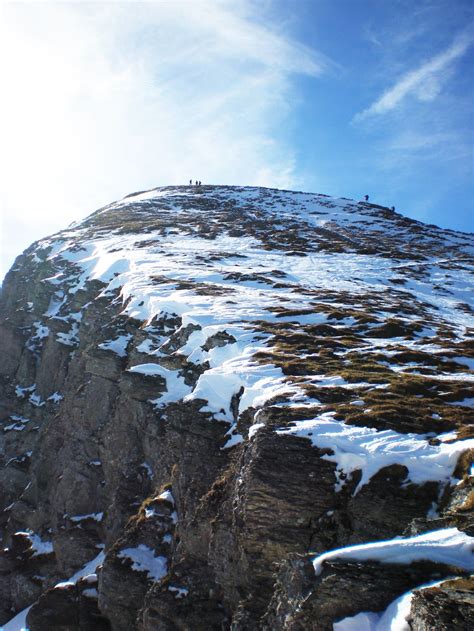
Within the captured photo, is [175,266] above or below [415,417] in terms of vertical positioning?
above

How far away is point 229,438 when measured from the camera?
720 inches

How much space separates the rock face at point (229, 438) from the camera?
12.0 metres

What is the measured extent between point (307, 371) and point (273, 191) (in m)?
104

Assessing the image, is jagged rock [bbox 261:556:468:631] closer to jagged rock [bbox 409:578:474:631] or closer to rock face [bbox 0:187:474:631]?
rock face [bbox 0:187:474:631]

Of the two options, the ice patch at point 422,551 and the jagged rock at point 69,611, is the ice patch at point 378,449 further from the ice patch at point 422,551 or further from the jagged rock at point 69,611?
the jagged rock at point 69,611

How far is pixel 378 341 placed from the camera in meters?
26.7

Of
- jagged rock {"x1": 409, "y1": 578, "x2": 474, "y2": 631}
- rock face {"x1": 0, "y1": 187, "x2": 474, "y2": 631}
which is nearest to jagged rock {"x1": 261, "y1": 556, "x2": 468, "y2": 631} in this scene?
rock face {"x1": 0, "y1": 187, "x2": 474, "y2": 631}

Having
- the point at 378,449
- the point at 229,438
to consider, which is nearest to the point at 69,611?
the point at 229,438

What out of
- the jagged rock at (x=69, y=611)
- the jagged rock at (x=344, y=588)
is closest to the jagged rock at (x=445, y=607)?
the jagged rock at (x=344, y=588)

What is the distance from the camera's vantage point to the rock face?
12.0 m

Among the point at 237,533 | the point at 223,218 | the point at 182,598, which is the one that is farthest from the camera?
the point at 223,218

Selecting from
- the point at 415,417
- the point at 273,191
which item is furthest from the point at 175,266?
the point at 273,191

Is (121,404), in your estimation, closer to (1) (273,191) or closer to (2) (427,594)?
(2) (427,594)

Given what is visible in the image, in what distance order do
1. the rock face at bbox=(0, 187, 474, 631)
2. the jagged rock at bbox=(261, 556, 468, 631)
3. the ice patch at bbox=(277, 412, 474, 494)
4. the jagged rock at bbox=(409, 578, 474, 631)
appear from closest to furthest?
1. the jagged rock at bbox=(409, 578, 474, 631)
2. the jagged rock at bbox=(261, 556, 468, 631)
3. the rock face at bbox=(0, 187, 474, 631)
4. the ice patch at bbox=(277, 412, 474, 494)
